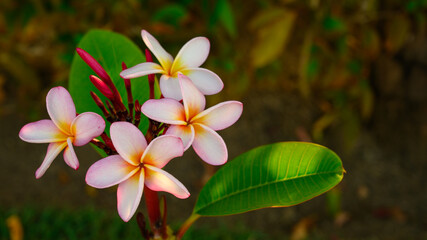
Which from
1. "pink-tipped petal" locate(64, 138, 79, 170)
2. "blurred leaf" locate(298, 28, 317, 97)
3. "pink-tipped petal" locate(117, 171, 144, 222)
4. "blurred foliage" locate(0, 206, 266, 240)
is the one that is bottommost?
"blurred foliage" locate(0, 206, 266, 240)

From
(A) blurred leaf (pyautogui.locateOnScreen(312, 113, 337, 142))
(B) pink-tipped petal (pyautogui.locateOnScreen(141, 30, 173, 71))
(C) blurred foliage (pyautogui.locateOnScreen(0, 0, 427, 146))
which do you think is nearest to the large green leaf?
(B) pink-tipped petal (pyautogui.locateOnScreen(141, 30, 173, 71))

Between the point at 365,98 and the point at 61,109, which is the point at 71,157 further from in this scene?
the point at 365,98

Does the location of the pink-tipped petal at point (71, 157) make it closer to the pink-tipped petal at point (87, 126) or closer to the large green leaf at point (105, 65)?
the pink-tipped petal at point (87, 126)

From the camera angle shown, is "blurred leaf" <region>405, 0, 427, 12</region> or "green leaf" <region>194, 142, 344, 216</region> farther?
"blurred leaf" <region>405, 0, 427, 12</region>

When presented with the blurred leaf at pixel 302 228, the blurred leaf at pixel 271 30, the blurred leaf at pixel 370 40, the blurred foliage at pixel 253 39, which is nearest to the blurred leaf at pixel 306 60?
the blurred foliage at pixel 253 39

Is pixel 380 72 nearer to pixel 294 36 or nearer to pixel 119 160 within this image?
pixel 294 36

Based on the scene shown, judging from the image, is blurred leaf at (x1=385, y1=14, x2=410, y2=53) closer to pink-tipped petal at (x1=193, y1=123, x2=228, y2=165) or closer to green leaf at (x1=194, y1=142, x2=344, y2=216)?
green leaf at (x1=194, y1=142, x2=344, y2=216)

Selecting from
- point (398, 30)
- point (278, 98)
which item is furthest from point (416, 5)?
point (278, 98)
